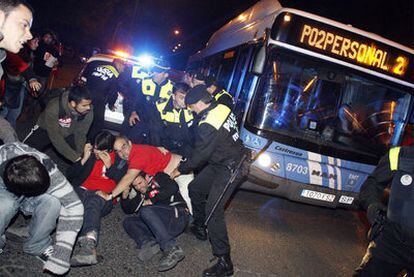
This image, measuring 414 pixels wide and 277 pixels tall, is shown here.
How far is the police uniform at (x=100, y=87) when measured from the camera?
5.41 metres

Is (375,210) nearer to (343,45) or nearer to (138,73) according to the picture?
(343,45)

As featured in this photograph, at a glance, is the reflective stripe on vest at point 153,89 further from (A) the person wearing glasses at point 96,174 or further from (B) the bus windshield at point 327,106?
(A) the person wearing glasses at point 96,174

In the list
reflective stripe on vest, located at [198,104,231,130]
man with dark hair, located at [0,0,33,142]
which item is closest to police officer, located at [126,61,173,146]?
reflective stripe on vest, located at [198,104,231,130]

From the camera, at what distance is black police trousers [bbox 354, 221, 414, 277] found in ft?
9.79

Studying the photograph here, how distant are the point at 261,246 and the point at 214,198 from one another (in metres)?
1.15

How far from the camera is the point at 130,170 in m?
4.08

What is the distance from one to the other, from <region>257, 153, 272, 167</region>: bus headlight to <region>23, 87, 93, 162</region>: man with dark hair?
2.47 m

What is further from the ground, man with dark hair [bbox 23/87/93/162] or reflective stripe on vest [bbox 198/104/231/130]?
reflective stripe on vest [bbox 198/104/231/130]

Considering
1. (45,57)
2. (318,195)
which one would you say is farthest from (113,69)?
(318,195)

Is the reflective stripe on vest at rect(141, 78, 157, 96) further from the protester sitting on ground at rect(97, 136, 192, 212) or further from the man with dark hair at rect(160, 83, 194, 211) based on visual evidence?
the protester sitting on ground at rect(97, 136, 192, 212)

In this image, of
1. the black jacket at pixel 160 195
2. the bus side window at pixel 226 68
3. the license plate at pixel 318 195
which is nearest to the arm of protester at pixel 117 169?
the black jacket at pixel 160 195

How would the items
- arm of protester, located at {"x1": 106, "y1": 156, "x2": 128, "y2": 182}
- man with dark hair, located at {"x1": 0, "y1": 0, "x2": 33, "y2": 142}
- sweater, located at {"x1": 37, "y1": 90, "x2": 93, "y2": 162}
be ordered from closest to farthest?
man with dark hair, located at {"x1": 0, "y1": 0, "x2": 33, "y2": 142}, arm of protester, located at {"x1": 106, "y1": 156, "x2": 128, "y2": 182}, sweater, located at {"x1": 37, "y1": 90, "x2": 93, "y2": 162}

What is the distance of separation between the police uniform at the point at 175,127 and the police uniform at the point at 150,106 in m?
0.10

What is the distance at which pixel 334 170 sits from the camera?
5.61 m
